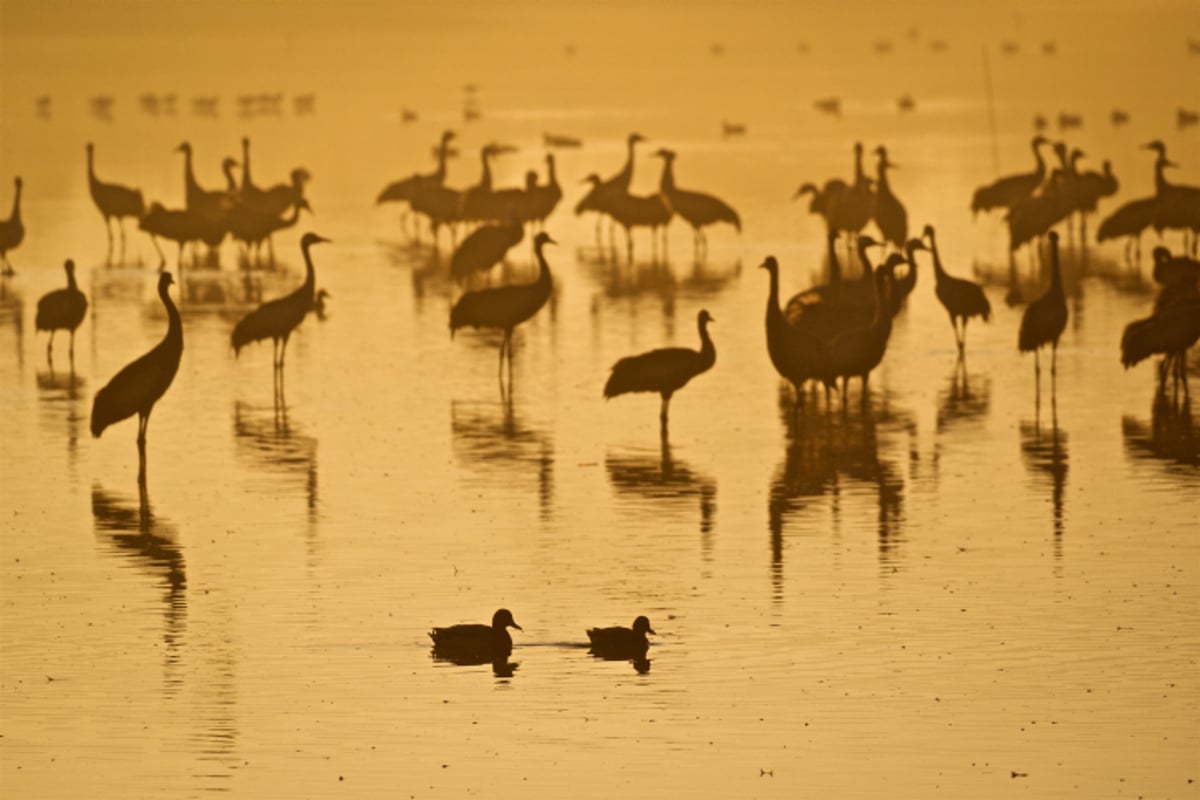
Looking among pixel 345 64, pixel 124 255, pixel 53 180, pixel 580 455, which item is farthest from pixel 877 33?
pixel 580 455

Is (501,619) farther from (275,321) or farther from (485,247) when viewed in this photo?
(485,247)

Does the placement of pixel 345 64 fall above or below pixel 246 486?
above

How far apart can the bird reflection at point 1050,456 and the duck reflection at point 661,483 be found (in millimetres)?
2582

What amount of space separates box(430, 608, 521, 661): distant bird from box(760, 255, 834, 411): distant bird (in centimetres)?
907

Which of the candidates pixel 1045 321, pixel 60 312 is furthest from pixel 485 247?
pixel 1045 321

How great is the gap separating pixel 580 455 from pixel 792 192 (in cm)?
3369

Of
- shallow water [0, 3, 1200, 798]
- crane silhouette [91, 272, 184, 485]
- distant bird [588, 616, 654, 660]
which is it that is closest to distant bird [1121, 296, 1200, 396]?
shallow water [0, 3, 1200, 798]

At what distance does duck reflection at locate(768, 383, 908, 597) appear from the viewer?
65.7ft

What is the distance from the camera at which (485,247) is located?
124 ft

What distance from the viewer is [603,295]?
37.0 m

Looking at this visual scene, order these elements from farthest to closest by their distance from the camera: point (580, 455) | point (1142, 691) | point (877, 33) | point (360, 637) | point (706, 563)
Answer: point (877, 33) < point (580, 455) < point (706, 563) < point (360, 637) < point (1142, 691)

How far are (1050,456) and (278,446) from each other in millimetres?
6641

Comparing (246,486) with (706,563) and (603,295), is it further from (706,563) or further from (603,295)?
(603,295)

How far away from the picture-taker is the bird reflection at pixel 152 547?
16.7m
